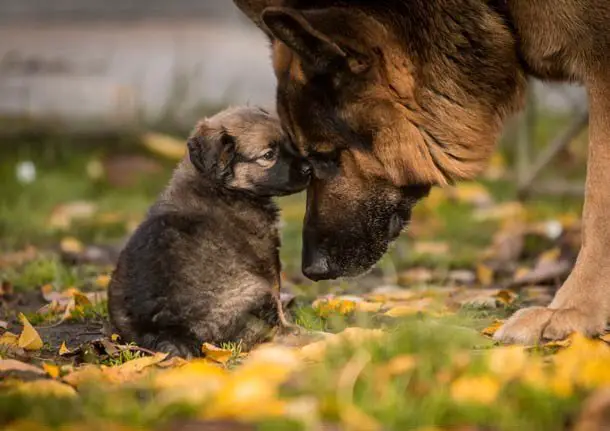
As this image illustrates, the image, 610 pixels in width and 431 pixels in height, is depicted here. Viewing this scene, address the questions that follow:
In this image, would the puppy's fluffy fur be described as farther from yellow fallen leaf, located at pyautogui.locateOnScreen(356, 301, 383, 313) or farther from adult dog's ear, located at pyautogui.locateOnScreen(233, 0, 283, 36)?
yellow fallen leaf, located at pyautogui.locateOnScreen(356, 301, 383, 313)

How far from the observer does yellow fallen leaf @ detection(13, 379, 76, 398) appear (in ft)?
10.3

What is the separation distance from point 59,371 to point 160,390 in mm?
529

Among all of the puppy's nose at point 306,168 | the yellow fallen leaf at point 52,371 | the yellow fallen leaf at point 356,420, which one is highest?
the puppy's nose at point 306,168

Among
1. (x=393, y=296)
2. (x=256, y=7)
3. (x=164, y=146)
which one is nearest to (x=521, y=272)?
(x=393, y=296)

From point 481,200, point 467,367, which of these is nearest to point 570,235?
point 481,200

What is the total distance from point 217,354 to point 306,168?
35.4 inches

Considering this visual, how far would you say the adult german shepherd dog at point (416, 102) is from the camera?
4012mm

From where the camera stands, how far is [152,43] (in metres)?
11.3

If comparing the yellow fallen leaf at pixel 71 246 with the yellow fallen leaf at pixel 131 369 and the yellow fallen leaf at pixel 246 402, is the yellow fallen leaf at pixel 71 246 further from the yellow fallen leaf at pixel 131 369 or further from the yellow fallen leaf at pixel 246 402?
the yellow fallen leaf at pixel 246 402

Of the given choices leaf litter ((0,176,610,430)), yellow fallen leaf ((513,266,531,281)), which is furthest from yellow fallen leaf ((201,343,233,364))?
yellow fallen leaf ((513,266,531,281))

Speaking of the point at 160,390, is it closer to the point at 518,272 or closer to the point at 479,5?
the point at 479,5

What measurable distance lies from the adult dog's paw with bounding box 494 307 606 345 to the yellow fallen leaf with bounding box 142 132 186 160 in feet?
18.6

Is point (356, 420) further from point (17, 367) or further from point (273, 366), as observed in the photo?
point (17, 367)

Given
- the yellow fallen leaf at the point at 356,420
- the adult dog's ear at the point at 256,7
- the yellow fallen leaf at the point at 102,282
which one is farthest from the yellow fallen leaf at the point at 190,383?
the yellow fallen leaf at the point at 102,282
